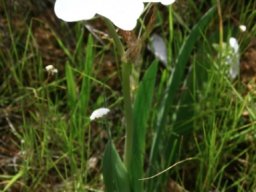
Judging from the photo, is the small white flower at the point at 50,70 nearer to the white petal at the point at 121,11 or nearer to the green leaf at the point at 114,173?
the green leaf at the point at 114,173

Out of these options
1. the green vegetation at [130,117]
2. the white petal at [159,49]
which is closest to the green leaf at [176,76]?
the green vegetation at [130,117]

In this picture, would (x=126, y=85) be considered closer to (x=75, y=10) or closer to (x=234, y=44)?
(x=75, y=10)

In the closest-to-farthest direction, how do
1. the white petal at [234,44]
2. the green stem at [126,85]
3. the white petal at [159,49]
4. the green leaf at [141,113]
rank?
the green stem at [126,85]
the green leaf at [141,113]
the white petal at [234,44]
the white petal at [159,49]

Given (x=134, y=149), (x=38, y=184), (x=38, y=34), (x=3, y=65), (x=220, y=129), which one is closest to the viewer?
(x=134, y=149)

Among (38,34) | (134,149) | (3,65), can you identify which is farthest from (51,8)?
(134,149)

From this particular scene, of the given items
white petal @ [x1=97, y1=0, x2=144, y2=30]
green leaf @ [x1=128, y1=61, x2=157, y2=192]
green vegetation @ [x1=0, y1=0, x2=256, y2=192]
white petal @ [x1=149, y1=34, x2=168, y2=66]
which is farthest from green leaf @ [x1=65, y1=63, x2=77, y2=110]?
white petal @ [x1=97, y1=0, x2=144, y2=30]

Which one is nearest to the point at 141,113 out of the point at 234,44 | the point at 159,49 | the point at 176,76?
the point at 176,76

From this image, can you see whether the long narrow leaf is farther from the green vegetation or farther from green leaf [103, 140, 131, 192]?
green leaf [103, 140, 131, 192]

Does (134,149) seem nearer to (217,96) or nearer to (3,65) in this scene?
(217,96)
